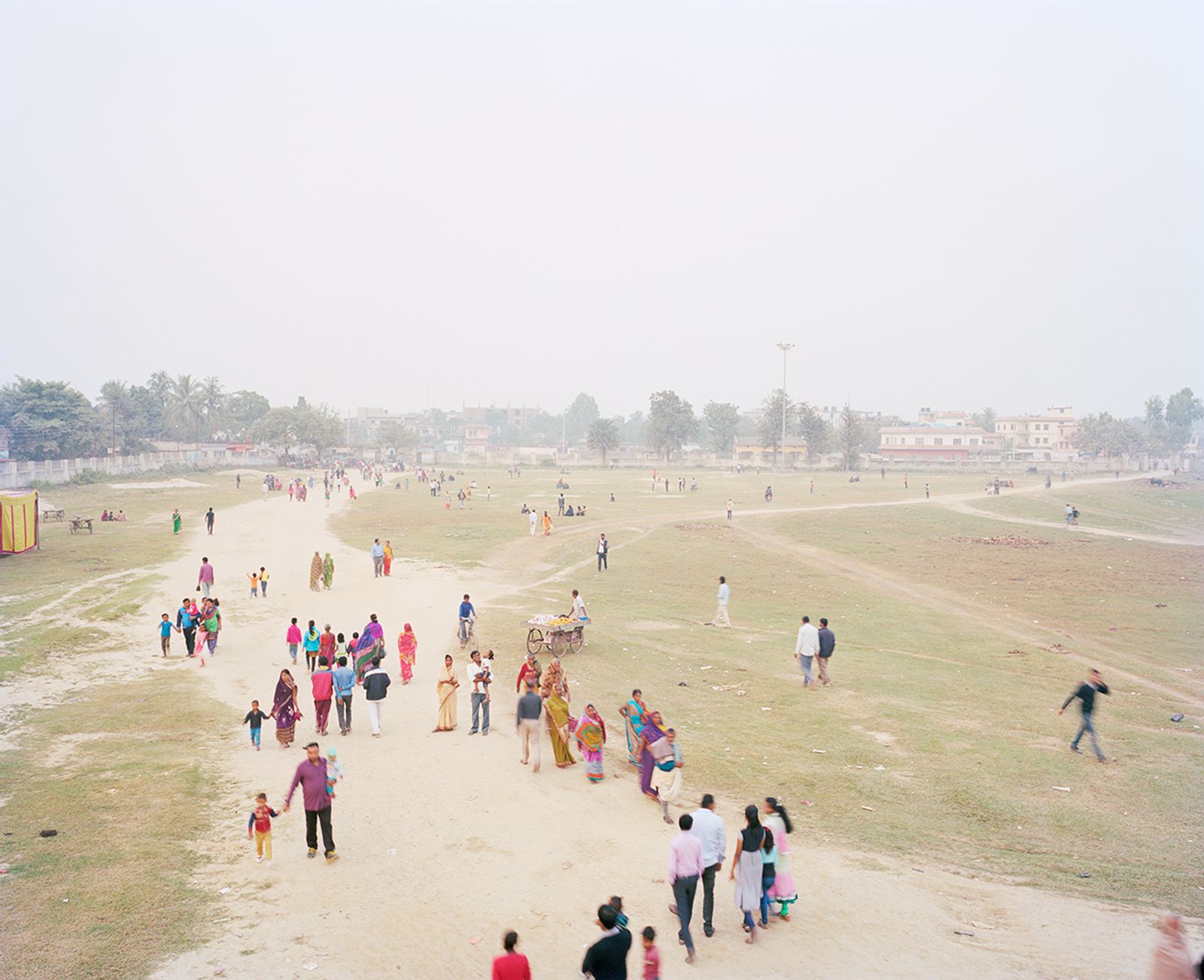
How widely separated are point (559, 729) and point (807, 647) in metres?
6.85

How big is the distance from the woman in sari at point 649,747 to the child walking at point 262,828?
16.4ft

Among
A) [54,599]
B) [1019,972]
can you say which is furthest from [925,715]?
[54,599]

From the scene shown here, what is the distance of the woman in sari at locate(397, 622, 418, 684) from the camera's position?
18125 millimetres

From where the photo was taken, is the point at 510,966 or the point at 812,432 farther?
the point at 812,432

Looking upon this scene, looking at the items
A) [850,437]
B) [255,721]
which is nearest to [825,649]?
[255,721]

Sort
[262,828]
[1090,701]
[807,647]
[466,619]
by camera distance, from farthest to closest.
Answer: [466,619] < [807,647] < [1090,701] < [262,828]

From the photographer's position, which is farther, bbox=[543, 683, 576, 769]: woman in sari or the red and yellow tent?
the red and yellow tent

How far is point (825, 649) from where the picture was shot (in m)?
17.8

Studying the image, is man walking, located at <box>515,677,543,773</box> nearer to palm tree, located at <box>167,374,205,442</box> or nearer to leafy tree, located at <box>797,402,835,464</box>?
leafy tree, located at <box>797,402,835,464</box>

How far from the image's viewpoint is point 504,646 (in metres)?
21.1

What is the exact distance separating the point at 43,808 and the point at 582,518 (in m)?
40.7

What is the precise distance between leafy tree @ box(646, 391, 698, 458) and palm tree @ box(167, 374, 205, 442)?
7972 centimetres

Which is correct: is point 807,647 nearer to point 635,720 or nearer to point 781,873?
point 635,720

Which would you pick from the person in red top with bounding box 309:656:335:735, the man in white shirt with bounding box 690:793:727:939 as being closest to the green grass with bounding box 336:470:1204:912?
the man in white shirt with bounding box 690:793:727:939
